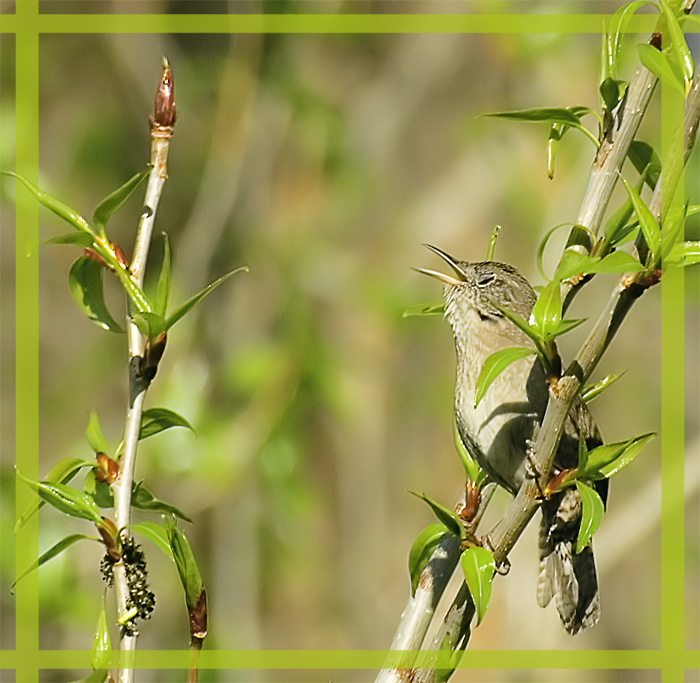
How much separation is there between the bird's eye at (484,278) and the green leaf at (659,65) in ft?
4.37

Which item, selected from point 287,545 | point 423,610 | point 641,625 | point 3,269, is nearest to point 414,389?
point 287,545

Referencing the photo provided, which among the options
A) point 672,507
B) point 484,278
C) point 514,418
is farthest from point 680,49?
point 672,507

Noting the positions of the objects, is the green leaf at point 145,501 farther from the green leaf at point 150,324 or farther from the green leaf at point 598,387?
the green leaf at point 598,387

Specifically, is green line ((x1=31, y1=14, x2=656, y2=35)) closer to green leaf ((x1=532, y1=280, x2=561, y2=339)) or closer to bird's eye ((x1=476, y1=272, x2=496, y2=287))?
bird's eye ((x1=476, y1=272, x2=496, y2=287))

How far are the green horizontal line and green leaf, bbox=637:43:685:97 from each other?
1386mm

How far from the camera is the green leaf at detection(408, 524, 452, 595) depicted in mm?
1223

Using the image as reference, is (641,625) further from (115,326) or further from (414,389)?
(115,326)

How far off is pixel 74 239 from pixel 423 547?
591mm

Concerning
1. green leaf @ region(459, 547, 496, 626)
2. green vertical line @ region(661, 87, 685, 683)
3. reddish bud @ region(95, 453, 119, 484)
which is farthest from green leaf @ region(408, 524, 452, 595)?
green vertical line @ region(661, 87, 685, 683)

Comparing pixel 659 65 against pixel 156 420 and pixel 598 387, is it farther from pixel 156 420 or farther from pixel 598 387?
pixel 156 420

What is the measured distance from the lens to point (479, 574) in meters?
1.10

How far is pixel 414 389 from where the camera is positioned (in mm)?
6176

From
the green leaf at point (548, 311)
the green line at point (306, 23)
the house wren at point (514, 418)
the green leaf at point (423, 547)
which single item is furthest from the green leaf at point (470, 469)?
the green line at point (306, 23)

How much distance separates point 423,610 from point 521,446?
0.85 meters
